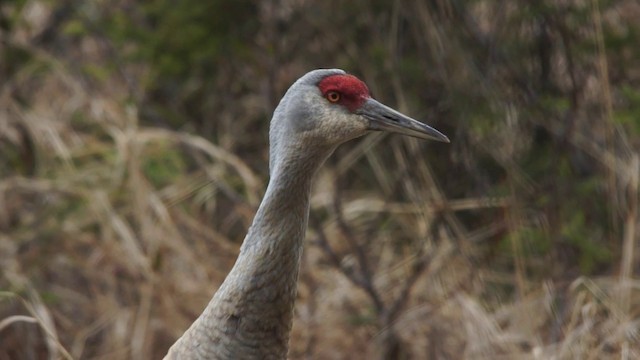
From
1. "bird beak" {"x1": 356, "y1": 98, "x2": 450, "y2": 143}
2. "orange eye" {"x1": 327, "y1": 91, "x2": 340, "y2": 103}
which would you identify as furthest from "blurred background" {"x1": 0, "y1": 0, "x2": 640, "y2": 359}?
"orange eye" {"x1": 327, "y1": 91, "x2": 340, "y2": 103}

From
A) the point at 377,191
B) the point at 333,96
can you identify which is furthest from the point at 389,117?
the point at 377,191

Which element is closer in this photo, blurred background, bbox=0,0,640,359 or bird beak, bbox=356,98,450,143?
bird beak, bbox=356,98,450,143

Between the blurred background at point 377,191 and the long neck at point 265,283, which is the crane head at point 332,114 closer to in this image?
the long neck at point 265,283

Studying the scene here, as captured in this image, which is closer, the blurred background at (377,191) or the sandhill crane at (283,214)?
the sandhill crane at (283,214)

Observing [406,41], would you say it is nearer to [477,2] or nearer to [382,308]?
[477,2]

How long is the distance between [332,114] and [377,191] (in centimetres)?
356

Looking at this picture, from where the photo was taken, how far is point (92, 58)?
841cm

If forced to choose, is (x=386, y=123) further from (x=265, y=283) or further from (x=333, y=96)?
(x=265, y=283)

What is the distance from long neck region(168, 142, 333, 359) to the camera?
10.6ft

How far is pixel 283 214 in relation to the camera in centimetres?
326

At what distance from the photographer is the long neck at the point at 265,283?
324 cm

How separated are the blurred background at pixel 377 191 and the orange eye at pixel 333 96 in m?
2.12

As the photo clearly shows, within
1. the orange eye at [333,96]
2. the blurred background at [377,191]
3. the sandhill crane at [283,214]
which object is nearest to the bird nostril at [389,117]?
the sandhill crane at [283,214]

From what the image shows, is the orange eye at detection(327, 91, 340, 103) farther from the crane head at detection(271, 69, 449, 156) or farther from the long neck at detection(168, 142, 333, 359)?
the long neck at detection(168, 142, 333, 359)
